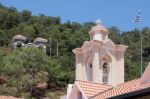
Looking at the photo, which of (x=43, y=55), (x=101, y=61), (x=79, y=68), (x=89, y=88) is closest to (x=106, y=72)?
(x=101, y=61)

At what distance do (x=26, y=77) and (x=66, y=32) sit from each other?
4193 cm

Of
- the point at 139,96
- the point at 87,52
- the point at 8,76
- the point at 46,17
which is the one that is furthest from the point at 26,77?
the point at 46,17

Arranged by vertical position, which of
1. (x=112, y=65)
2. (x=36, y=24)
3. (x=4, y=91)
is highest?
(x=36, y=24)

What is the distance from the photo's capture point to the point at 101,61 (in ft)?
97.6

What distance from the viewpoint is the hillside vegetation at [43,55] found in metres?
67.6

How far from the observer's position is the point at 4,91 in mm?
61906

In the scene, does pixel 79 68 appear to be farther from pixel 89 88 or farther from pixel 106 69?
pixel 89 88

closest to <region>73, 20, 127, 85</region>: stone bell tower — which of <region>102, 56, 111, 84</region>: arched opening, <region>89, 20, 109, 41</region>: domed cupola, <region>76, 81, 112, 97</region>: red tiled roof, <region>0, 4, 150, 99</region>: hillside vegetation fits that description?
<region>102, 56, 111, 84</region>: arched opening

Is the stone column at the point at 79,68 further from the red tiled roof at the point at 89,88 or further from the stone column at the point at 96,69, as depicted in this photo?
the red tiled roof at the point at 89,88

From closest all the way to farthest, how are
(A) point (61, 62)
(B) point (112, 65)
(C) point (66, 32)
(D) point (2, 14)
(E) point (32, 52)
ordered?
(B) point (112, 65) < (E) point (32, 52) < (A) point (61, 62) < (C) point (66, 32) < (D) point (2, 14)

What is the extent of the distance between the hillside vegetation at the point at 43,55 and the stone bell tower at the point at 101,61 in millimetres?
33010

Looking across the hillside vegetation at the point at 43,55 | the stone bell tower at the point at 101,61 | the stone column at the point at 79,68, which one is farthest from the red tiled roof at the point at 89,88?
the hillside vegetation at the point at 43,55

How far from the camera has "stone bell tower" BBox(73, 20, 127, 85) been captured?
29214 millimetres

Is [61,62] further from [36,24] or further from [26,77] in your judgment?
[36,24]
